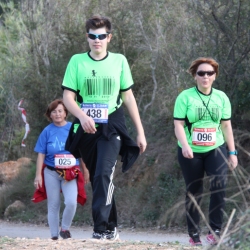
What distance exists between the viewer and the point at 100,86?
6.96 meters

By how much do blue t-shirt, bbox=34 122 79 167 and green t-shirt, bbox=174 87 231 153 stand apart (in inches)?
65.2

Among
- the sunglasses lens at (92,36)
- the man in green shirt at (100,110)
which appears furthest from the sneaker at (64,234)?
the sunglasses lens at (92,36)

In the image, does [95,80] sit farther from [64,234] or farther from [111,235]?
[64,234]

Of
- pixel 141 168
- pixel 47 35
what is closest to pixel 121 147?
pixel 141 168

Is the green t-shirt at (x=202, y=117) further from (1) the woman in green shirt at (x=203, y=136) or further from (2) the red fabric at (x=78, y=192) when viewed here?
(2) the red fabric at (x=78, y=192)

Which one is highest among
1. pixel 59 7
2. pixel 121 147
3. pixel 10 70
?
pixel 59 7

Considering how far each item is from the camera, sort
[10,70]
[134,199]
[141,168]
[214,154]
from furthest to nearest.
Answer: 1. [10,70]
2. [141,168]
3. [134,199]
4. [214,154]

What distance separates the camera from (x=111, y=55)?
7141 mm

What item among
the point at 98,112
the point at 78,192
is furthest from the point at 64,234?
the point at 98,112

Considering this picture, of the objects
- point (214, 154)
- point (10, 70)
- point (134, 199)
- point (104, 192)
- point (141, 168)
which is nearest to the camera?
point (104, 192)

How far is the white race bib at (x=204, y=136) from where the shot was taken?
291 inches

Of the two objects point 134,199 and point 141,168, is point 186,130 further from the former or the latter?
point 141,168

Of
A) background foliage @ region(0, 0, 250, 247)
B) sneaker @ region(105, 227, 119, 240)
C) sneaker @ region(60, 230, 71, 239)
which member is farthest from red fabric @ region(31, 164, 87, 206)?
background foliage @ region(0, 0, 250, 247)

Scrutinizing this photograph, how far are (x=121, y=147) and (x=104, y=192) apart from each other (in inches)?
21.9
